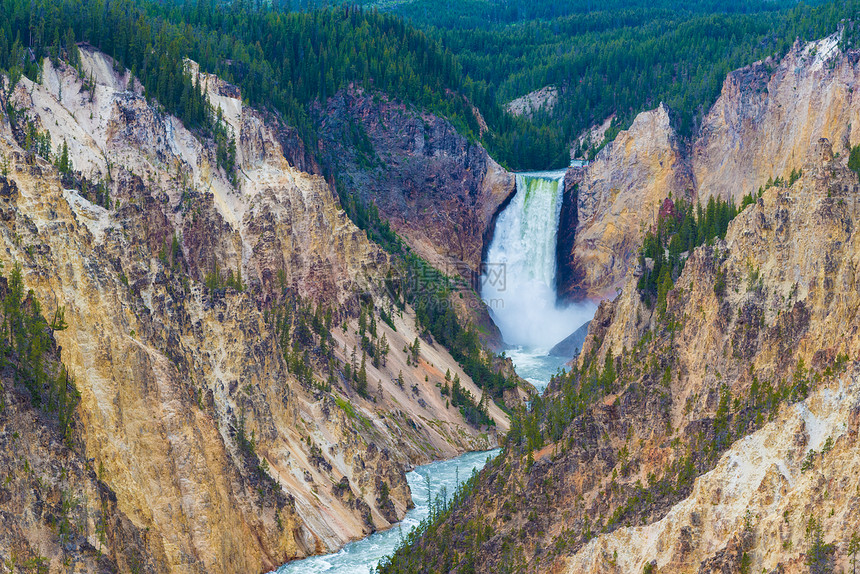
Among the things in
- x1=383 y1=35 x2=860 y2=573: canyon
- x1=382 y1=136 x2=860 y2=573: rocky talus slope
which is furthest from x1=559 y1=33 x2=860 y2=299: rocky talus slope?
x1=382 y1=136 x2=860 y2=573: rocky talus slope

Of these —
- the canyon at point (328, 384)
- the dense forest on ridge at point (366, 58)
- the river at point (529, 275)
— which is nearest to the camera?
the canyon at point (328, 384)

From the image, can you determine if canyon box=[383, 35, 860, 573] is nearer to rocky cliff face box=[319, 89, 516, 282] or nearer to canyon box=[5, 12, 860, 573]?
canyon box=[5, 12, 860, 573]

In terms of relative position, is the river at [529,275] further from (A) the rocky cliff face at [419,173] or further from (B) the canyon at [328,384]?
(B) the canyon at [328,384]

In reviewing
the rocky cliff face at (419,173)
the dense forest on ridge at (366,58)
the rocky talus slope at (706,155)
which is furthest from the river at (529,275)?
the dense forest on ridge at (366,58)

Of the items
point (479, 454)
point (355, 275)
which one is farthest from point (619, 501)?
point (355, 275)

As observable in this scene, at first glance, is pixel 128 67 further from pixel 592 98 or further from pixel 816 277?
pixel 592 98

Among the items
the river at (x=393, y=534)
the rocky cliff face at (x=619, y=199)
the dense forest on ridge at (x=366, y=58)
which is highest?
the dense forest on ridge at (x=366, y=58)

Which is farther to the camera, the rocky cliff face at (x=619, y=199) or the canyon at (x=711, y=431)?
the rocky cliff face at (x=619, y=199)
